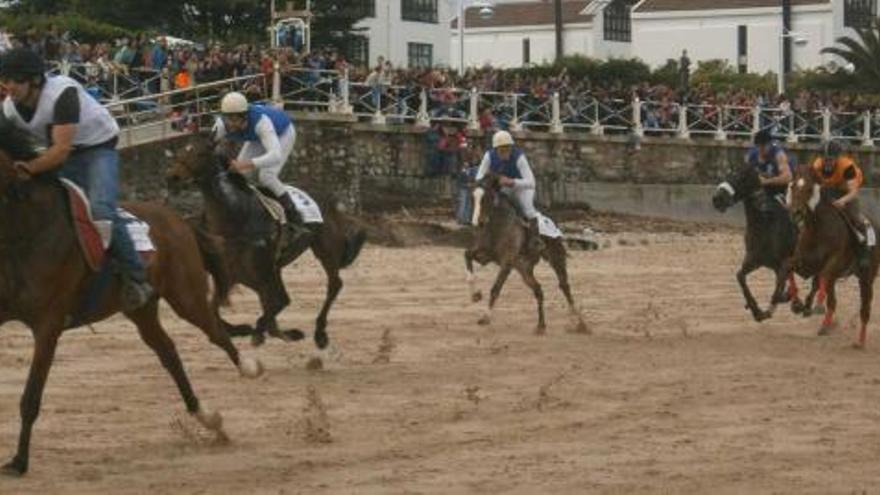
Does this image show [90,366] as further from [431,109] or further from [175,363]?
[431,109]

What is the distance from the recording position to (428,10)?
3105 inches

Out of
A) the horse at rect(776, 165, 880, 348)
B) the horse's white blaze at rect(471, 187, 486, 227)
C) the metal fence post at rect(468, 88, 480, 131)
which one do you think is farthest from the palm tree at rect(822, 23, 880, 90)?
the horse at rect(776, 165, 880, 348)

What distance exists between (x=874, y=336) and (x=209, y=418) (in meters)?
10.3

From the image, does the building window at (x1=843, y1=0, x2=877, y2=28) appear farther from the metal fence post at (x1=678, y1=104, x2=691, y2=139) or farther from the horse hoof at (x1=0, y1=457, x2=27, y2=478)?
the horse hoof at (x1=0, y1=457, x2=27, y2=478)

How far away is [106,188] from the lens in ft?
37.3

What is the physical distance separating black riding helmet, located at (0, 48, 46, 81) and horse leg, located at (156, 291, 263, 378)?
1694mm

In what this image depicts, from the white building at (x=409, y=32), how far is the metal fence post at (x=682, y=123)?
24.7m

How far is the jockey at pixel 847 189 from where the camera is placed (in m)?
19.2

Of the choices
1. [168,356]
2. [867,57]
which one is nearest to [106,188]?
[168,356]

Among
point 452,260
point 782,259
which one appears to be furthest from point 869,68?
point 782,259

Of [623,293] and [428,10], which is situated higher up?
[428,10]

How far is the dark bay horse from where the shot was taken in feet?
66.6

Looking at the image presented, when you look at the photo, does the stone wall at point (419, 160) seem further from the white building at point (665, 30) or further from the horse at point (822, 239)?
the white building at point (665, 30)

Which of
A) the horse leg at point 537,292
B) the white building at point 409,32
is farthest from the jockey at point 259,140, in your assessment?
the white building at point 409,32
